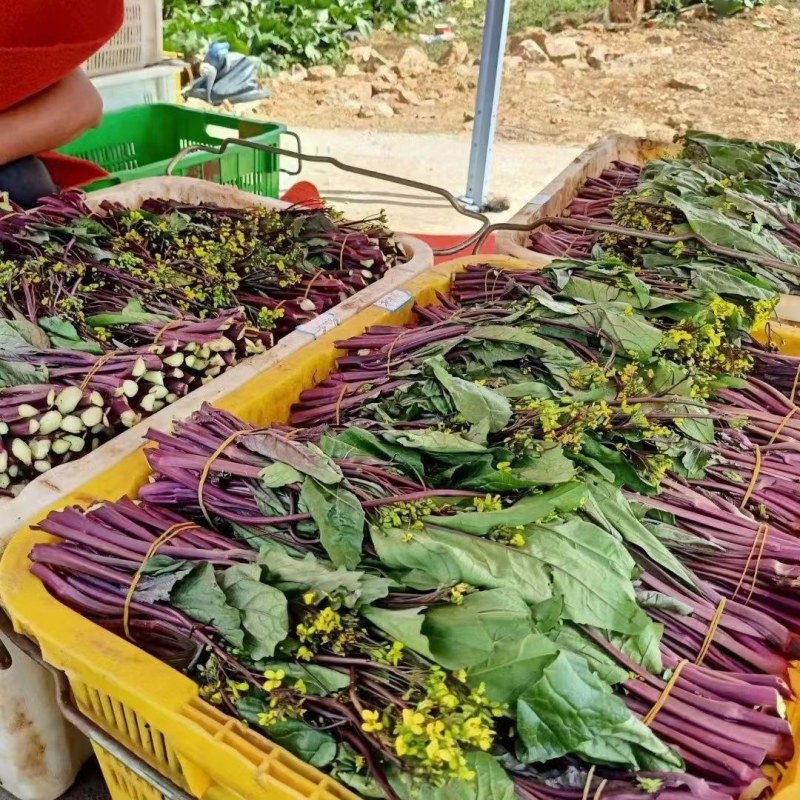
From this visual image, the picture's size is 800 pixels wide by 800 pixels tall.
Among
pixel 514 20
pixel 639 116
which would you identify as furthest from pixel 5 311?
pixel 514 20

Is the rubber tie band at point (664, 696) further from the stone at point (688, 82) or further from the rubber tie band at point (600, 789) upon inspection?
the stone at point (688, 82)

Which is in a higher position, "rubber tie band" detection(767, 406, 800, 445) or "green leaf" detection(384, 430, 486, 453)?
"green leaf" detection(384, 430, 486, 453)

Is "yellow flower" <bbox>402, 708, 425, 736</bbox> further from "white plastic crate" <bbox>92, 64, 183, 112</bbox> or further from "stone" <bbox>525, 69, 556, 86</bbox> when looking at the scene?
"stone" <bbox>525, 69, 556, 86</bbox>

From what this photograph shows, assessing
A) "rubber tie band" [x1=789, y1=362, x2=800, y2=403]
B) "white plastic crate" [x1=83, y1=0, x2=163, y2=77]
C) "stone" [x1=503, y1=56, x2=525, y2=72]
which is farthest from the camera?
"stone" [x1=503, y1=56, x2=525, y2=72]

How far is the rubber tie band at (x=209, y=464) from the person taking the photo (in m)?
1.66

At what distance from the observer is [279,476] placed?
1.61 meters

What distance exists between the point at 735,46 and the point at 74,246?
40.6ft

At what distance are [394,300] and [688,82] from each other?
34.1ft

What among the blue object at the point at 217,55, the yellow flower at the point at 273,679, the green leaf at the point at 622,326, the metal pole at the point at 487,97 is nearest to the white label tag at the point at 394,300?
the green leaf at the point at 622,326

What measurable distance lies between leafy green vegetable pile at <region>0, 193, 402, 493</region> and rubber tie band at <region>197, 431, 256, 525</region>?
0.45m

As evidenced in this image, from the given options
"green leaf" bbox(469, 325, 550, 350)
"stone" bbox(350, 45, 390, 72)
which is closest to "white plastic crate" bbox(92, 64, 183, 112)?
"green leaf" bbox(469, 325, 550, 350)

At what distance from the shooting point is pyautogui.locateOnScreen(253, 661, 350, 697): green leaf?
1288mm

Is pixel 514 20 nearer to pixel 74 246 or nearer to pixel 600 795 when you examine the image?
pixel 74 246

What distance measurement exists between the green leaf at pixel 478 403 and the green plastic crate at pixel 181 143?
2437 mm
